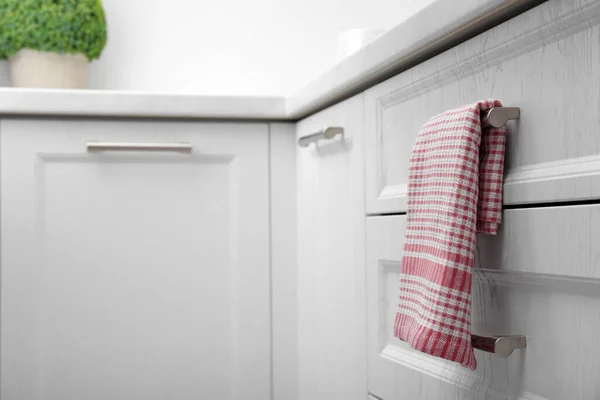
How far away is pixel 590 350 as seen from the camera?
2.04 feet

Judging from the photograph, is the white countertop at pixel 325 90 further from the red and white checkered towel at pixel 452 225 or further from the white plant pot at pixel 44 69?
the white plant pot at pixel 44 69

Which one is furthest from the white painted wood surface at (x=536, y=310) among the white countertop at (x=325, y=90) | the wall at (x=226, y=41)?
the wall at (x=226, y=41)

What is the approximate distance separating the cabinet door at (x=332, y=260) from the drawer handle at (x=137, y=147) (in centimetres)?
22

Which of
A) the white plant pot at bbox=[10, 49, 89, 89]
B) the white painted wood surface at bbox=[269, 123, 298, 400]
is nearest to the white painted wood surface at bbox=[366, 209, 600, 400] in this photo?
the white painted wood surface at bbox=[269, 123, 298, 400]

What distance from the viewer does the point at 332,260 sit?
1243 millimetres

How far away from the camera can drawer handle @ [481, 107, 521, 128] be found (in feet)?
2.35

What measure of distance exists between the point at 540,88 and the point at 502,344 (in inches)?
9.2

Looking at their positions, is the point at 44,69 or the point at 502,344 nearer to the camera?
the point at 502,344

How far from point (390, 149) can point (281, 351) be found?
58 centimetres

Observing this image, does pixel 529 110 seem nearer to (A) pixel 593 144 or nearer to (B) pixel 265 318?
(A) pixel 593 144

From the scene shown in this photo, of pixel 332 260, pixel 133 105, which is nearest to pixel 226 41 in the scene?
pixel 133 105

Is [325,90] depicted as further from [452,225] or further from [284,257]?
[452,225]

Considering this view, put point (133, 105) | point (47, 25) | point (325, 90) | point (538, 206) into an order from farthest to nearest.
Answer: point (47, 25) → point (133, 105) → point (325, 90) → point (538, 206)

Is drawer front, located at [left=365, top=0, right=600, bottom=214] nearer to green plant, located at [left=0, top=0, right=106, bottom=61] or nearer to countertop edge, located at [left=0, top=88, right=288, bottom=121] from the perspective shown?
countertop edge, located at [left=0, top=88, right=288, bottom=121]
